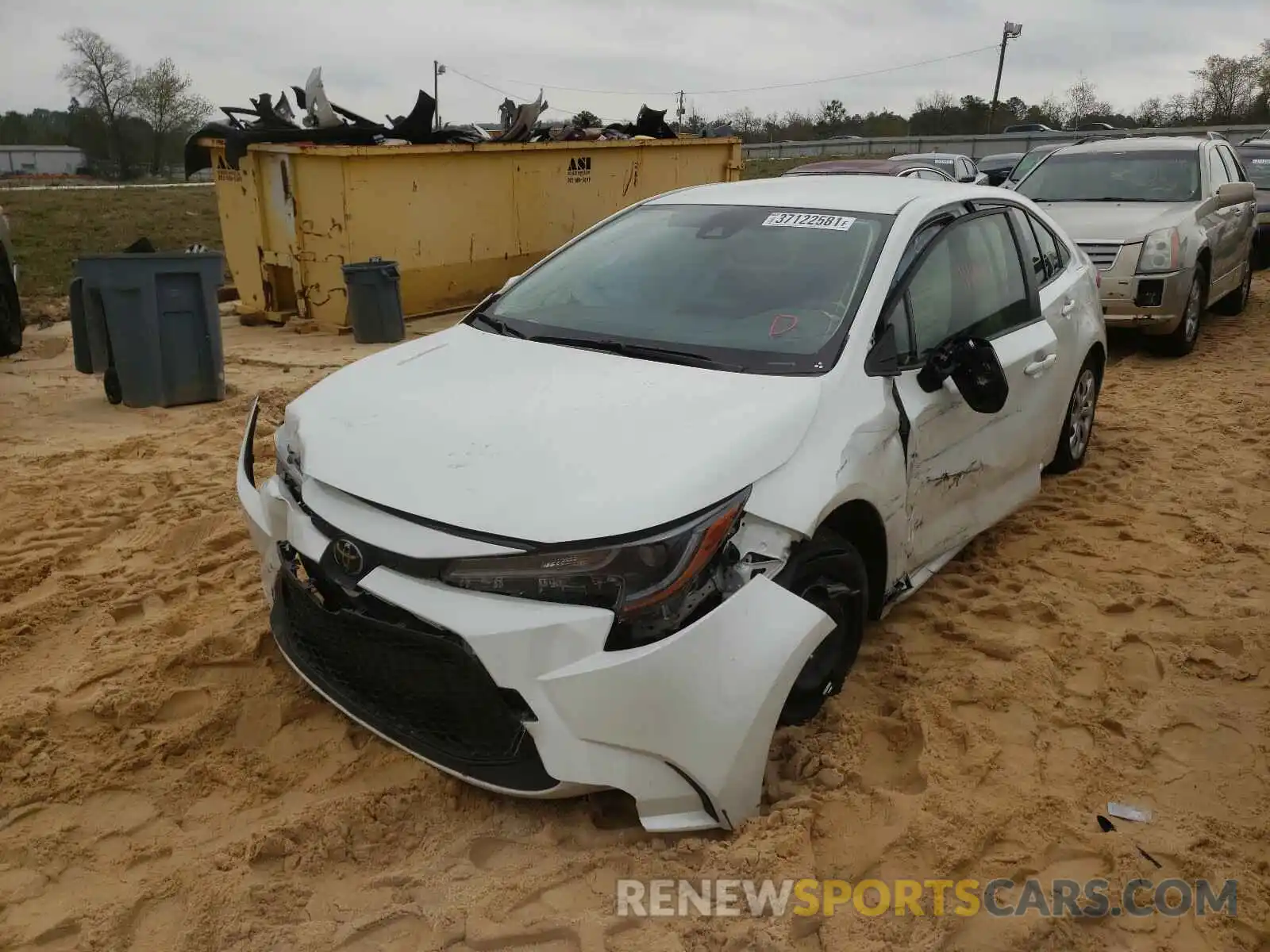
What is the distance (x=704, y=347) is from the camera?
10.7ft

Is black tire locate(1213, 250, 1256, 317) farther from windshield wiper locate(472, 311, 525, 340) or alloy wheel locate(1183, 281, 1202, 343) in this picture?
windshield wiper locate(472, 311, 525, 340)

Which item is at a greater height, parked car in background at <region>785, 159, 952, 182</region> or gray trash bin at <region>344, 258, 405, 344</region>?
parked car in background at <region>785, 159, 952, 182</region>

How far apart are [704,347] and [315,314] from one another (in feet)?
23.7

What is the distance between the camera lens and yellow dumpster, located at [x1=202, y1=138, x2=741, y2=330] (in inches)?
364

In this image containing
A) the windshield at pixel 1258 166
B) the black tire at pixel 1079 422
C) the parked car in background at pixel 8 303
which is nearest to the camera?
the black tire at pixel 1079 422

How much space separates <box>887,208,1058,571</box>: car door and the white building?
2125 inches

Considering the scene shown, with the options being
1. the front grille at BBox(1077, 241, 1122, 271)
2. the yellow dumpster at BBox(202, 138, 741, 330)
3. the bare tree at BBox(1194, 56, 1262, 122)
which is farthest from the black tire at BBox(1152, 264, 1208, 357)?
the bare tree at BBox(1194, 56, 1262, 122)

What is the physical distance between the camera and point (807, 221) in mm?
3725

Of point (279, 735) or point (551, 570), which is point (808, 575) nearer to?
point (551, 570)

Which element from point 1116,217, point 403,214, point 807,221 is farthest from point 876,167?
point 807,221

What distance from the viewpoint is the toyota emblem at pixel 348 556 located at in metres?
2.59

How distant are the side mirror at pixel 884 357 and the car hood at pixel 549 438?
0.27 metres

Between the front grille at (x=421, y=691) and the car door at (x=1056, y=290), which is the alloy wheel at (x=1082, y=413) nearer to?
the car door at (x=1056, y=290)

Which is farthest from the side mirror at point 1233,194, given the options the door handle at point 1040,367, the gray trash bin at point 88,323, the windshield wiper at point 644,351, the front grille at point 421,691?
the gray trash bin at point 88,323
